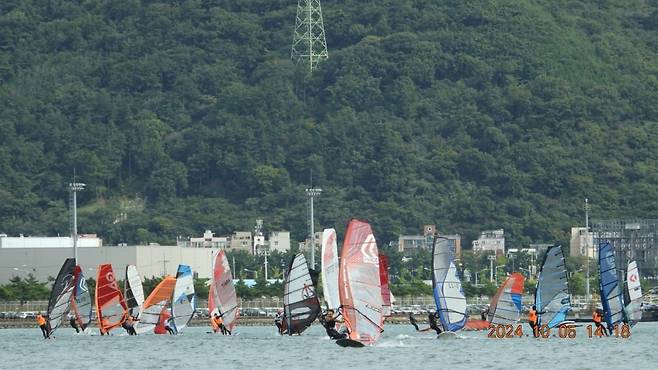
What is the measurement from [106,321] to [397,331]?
18.5m

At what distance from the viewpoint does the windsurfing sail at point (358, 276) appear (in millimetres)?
87688

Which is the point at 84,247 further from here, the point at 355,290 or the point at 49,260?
the point at 355,290

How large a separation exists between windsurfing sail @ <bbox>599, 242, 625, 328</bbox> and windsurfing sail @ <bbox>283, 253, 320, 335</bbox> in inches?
561

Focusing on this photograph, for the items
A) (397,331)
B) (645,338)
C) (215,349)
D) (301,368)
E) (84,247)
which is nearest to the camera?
(301,368)

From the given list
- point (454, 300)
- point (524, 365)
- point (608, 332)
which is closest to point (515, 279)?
point (608, 332)

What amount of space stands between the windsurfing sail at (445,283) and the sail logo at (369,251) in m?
11.4

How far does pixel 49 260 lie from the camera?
19425 centimetres

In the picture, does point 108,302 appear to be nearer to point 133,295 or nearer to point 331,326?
point 133,295

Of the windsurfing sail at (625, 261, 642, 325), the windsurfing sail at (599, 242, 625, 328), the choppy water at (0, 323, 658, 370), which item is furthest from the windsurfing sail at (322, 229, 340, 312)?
the windsurfing sail at (625, 261, 642, 325)

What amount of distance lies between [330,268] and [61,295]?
72.2ft

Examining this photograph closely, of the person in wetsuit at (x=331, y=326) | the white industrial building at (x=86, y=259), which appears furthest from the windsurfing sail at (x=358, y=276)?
the white industrial building at (x=86, y=259)

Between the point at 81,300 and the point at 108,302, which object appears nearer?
the point at 108,302

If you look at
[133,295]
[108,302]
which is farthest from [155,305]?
[108,302]

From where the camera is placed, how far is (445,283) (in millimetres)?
100688
